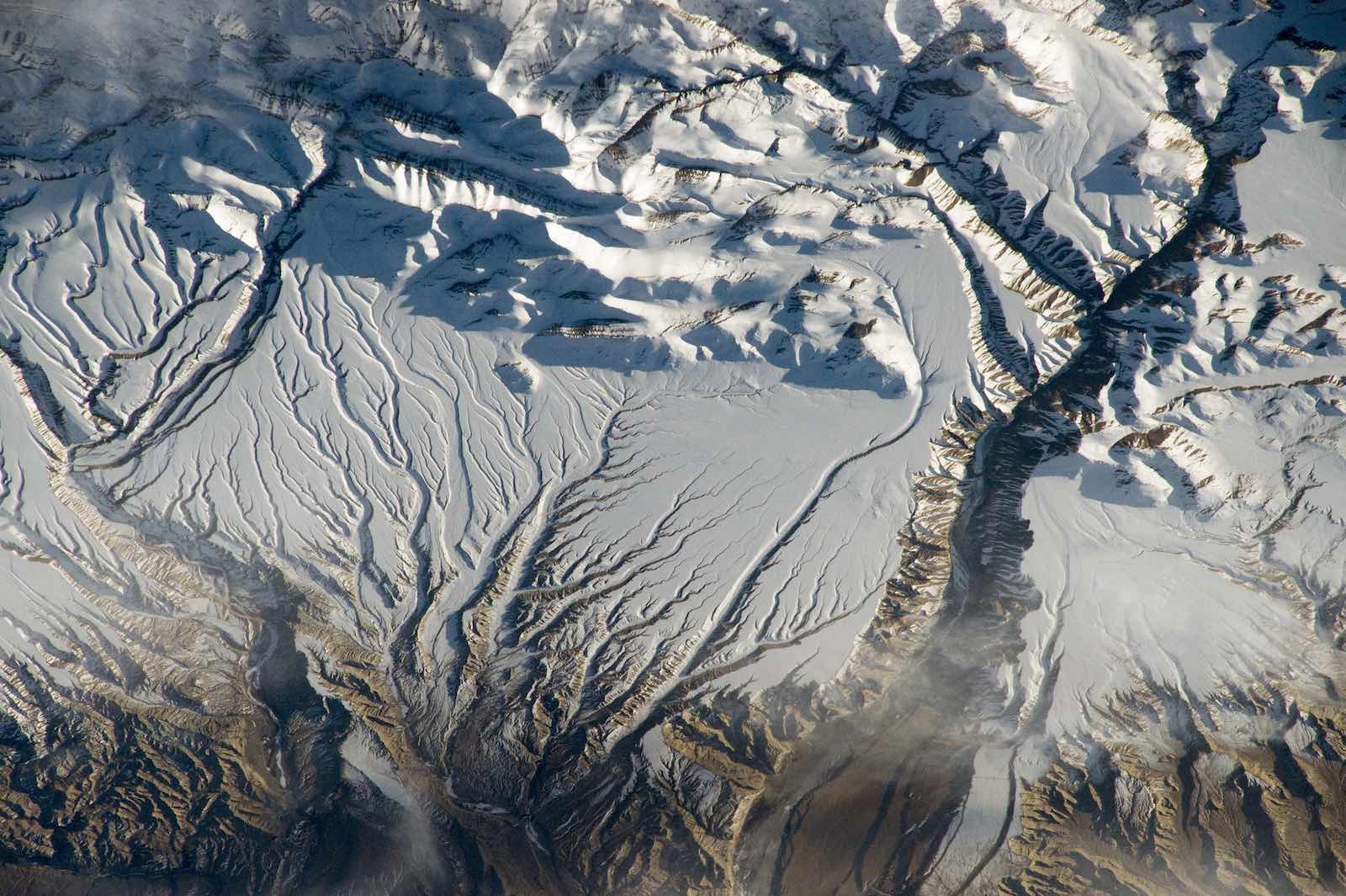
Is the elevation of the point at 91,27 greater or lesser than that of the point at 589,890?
greater

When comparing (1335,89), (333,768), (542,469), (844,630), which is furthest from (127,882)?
(1335,89)

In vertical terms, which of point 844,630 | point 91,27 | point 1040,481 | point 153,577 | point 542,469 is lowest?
point 153,577

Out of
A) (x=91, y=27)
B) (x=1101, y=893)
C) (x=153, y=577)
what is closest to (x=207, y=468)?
(x=153, y=577)

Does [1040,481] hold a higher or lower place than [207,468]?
higher

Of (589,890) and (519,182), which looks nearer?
(589,890)

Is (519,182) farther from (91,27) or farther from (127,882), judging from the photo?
(127,882)

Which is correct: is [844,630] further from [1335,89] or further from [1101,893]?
[1335,89]
